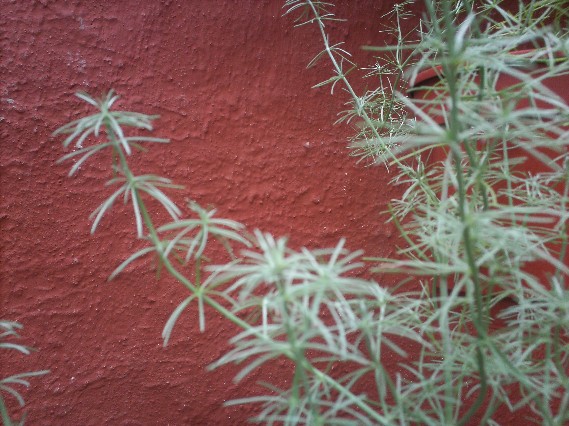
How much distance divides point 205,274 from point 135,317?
0.52 feet

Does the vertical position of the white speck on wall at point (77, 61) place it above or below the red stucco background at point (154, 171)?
above

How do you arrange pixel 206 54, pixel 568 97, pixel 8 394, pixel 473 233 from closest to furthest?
pixel 473 233, pixel 568 97, pixel 8 394, pixel 206 54

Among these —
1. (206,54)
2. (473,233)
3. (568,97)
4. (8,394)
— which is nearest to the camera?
(473,233)

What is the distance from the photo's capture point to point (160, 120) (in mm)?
1160

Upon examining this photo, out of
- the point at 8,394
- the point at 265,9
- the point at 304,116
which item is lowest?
the point at 8,394

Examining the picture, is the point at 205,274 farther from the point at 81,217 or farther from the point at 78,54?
the point at 78,54

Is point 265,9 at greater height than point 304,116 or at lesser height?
greater

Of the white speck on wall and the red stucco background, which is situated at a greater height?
the white speck on wall

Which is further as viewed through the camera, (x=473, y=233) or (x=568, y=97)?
(x=568, y=97)

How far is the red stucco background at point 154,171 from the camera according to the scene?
109cm

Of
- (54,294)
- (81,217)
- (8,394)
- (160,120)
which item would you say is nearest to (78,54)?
(160,120)

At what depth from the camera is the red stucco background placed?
3.59 ft

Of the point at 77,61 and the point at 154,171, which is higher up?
the point at 77,61

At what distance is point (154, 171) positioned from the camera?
116cm
